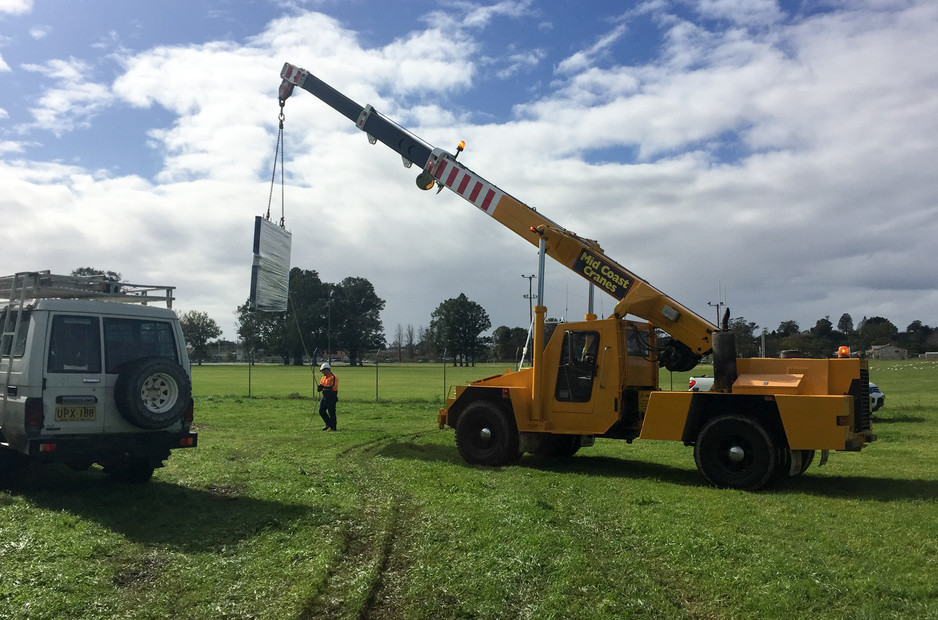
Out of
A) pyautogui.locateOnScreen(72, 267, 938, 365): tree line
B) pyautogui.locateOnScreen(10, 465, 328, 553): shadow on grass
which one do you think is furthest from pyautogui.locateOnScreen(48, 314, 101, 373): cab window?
pyautogui.locateOnScreen(72, 267, 938, 365): tree line

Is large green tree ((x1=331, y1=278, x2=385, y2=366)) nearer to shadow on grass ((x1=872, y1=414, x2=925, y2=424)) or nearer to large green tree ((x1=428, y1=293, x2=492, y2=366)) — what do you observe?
large green tree ((x1=428, y1=293, x2=492, y2=366))

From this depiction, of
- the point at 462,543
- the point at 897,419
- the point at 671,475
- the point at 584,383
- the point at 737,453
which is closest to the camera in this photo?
the point at 462,543

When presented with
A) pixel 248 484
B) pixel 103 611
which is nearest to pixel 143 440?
pixel 248 484

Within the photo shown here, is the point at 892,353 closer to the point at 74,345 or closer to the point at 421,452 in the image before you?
the point at 421,452

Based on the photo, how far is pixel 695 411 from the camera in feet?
34.7

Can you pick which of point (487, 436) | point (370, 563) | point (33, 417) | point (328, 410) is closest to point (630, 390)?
point (487, 436)

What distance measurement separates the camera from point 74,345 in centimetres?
890

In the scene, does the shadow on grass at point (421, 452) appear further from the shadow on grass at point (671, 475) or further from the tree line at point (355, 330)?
the tree line at point (355, 330)

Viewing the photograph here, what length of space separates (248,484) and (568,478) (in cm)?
461

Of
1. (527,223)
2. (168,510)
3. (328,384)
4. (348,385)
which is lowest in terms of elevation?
(168,510)

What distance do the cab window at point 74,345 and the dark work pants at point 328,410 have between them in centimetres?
923

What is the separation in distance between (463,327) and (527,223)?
108 m

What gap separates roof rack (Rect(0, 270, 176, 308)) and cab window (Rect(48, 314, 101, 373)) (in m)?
0.76

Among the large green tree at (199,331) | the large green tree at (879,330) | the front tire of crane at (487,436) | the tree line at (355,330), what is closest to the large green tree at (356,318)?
the tree line at (355,330)
